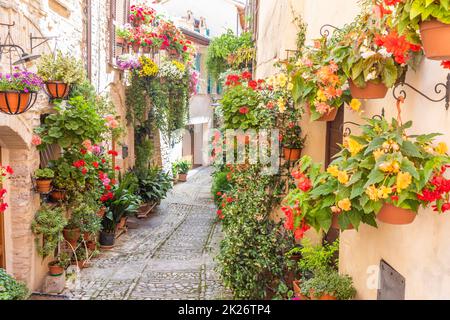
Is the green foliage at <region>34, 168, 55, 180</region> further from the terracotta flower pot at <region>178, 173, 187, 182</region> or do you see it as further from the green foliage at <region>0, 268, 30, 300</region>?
the terracotta flower pot at <region>178, 173, 187, 182</region>

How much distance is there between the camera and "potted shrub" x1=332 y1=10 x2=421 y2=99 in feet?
9.14

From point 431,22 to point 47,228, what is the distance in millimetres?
5820

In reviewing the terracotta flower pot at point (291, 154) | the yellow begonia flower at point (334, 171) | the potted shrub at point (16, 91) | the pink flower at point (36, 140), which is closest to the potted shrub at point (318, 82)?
the yellow begonia flower at point (334, 171)

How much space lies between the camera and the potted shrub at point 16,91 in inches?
183

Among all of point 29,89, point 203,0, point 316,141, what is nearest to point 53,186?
point 29,89

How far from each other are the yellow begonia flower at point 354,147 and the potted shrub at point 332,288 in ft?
5.27

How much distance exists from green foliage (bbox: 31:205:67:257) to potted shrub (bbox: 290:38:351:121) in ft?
14.6

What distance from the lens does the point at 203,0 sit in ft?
76.1

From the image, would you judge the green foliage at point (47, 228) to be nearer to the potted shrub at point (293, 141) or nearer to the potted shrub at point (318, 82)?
the potted shrub at point (293, 141)

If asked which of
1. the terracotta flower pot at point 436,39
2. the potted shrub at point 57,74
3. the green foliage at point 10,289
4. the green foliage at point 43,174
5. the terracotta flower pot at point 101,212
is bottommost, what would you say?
the green foliage at point 10,289

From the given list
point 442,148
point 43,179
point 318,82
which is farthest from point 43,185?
point 442,148

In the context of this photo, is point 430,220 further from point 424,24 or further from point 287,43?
point 287,43

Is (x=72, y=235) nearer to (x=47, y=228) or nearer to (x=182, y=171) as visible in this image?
(x=47, y=228)

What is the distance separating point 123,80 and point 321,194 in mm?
10251
